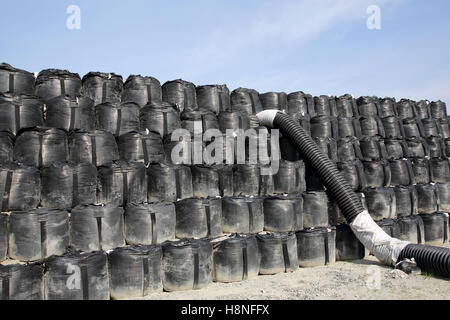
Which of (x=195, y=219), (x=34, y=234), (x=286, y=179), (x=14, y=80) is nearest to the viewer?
(x=34, y=234)

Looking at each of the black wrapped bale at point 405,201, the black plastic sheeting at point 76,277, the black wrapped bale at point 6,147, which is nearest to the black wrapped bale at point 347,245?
the black wrapped bale at point 405,201

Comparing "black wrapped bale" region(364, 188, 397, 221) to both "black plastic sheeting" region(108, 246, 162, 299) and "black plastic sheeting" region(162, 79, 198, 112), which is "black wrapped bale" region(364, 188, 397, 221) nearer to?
"black plastic sheeting" region(162, 79, 198, 112)

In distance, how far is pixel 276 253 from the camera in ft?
24.4

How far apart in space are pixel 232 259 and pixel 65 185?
2.99 metres

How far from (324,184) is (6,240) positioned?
5891 mm

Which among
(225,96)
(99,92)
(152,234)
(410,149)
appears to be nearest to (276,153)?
(225,96)

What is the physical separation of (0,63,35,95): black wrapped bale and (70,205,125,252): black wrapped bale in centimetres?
291

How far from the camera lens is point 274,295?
20.9ft

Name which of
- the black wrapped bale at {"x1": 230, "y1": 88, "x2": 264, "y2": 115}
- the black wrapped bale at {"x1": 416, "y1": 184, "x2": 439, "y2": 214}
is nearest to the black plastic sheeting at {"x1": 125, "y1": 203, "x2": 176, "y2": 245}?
the black wrapped bale at {"x1": 230, "y1": 88, "x2": 264, "y2": 115}

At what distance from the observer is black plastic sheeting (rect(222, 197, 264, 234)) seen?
25.5 ft

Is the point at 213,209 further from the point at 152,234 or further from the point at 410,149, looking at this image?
the point at 410,149

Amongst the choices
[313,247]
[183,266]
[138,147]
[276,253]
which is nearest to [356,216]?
[313,247]

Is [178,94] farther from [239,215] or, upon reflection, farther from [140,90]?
[239,215]

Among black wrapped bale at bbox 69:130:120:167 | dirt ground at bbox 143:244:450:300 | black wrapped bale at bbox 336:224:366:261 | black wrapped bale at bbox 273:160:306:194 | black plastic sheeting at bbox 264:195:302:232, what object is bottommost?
dirt ground at bbox 143:244:450:300
